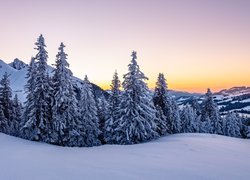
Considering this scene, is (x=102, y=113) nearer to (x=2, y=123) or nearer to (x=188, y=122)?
(x=2, y=123)

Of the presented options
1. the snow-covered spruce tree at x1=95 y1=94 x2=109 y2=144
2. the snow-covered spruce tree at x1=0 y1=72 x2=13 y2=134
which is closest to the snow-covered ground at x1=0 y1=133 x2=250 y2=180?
the snow-covered spruce tree at x1=95 y1=94 x2=109 y2=144

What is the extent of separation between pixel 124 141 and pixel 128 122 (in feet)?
7.89

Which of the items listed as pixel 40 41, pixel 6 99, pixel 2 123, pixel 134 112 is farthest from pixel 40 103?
pixel 6 99

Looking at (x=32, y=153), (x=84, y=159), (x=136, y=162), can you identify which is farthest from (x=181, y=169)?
(x=32, y=153)

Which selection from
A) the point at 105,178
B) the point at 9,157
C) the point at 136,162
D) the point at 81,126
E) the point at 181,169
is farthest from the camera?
the point at 81,126

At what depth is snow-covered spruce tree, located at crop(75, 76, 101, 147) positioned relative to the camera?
40531 millimetres

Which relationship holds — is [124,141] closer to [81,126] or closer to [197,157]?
[81,126]

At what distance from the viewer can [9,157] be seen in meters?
14.8

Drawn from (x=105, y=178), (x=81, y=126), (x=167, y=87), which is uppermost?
(x=167, y=87)

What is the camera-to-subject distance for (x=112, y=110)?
42438 mm

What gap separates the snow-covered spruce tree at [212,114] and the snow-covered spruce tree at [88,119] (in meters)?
34.7

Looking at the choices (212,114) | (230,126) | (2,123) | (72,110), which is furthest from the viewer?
(230,126)

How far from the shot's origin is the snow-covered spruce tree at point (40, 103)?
34.2 metres

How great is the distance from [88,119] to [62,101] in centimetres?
706
